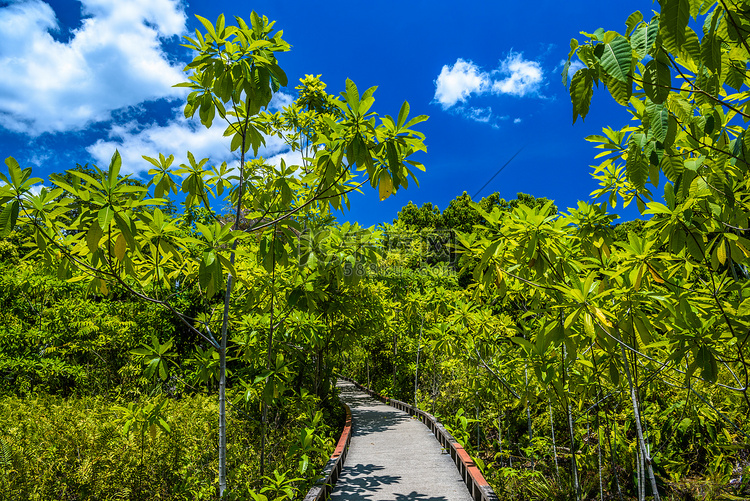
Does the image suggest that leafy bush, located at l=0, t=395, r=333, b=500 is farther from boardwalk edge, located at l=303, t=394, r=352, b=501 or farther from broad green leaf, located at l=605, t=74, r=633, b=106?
broad green leaf, located at l=605, t=74, r=633, b=106

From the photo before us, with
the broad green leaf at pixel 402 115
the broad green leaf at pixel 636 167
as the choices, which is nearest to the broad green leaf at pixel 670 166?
the broad green leaf at pixel 636 167

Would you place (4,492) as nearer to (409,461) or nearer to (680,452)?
(409,461)

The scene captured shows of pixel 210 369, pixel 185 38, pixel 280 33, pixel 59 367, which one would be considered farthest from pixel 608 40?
pixel 59 367

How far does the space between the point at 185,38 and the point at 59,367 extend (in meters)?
8.00

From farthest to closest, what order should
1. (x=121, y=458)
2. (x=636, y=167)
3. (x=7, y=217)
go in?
(x=121, y=458), (x=7, y=217), (x=636, y=167)

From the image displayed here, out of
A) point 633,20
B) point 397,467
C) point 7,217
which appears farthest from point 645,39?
point 397,467

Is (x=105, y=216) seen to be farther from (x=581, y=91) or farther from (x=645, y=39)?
(x=645, y=39)

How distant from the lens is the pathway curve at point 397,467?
4723mm

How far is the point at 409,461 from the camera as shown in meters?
6.16

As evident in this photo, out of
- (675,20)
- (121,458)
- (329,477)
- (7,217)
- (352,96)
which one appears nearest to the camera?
(675,20)

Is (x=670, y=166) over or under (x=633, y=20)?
under

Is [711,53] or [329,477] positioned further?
[329,477]

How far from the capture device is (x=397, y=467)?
231 inches

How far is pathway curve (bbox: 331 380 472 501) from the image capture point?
472 centimetres
